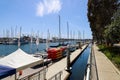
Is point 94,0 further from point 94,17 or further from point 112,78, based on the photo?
point 112,78

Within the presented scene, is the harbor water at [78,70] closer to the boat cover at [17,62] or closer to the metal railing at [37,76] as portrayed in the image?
the metal railing at [37,76]

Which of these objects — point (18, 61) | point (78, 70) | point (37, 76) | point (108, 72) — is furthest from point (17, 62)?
point (78, 70)

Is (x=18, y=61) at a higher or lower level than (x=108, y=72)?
higher

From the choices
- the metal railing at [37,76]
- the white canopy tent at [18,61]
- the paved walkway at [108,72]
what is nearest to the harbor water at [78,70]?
the paved walkway at [108,72]

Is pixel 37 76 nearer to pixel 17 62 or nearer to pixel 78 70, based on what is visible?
pixel 17 62

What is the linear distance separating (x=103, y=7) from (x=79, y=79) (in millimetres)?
27484

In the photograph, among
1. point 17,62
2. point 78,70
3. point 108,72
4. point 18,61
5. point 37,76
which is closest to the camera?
point 17,62

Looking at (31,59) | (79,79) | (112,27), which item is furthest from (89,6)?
(31,59)

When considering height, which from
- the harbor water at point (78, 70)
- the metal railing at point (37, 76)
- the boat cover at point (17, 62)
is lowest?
the harbor water at point (78, 70)

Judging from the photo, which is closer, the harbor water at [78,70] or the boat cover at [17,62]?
the boat cover at [17,62]

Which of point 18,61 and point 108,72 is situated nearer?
point 18,61

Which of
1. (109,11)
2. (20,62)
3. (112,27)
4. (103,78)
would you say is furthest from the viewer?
(109,11)

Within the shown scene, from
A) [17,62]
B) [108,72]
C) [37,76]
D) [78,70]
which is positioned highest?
[17,62]

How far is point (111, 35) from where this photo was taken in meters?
34.2
